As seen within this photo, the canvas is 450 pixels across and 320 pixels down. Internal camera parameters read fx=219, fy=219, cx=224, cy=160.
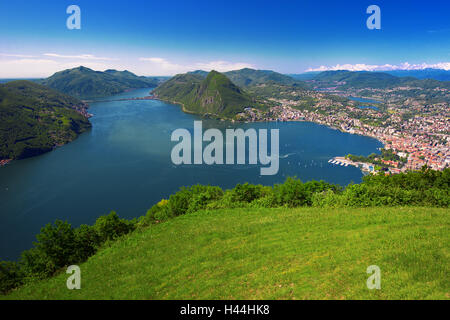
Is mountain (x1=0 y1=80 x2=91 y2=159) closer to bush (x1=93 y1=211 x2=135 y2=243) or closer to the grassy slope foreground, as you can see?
bush (x1=93 y1=211 x2=135 y2=243)

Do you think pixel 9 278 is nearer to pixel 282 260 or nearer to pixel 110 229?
pixel 110 229

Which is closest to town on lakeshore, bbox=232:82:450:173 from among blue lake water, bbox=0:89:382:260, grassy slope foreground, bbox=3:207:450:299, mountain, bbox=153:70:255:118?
blue lake water, bbox=0:89:382:260

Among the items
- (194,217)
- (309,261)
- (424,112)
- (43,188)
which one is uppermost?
(424,112)

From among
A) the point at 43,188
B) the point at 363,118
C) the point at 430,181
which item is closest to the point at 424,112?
the point at 363,118

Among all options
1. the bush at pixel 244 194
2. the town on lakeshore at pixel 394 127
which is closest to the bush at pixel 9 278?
the bush at pixel 244 194

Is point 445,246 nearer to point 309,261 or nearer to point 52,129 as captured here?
point 309,261
